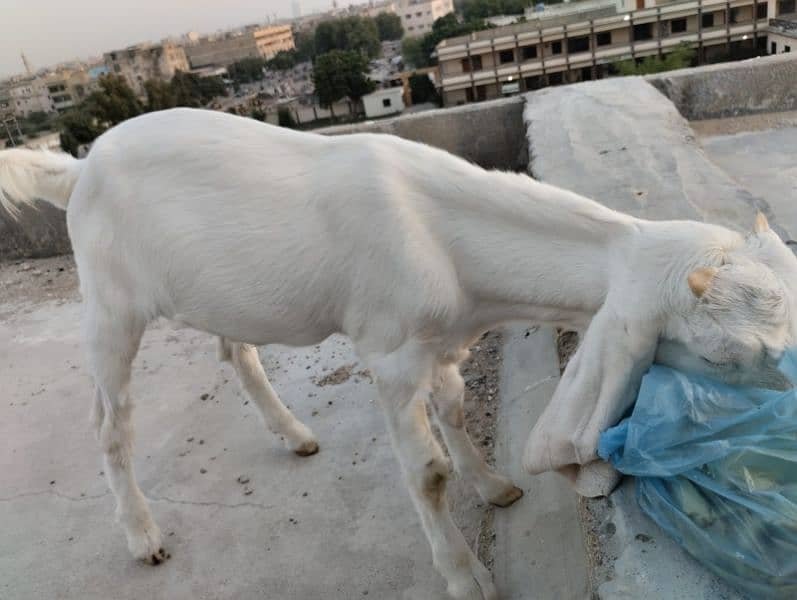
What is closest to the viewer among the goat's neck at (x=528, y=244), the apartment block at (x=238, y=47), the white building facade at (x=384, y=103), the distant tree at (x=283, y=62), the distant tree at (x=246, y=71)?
the goat's neck at (x=528, y=244)

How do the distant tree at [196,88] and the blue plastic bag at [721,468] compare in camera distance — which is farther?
the distant tree at [196,88]

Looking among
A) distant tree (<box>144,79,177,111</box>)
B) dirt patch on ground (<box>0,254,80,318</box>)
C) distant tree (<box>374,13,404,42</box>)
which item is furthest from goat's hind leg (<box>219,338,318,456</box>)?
distant tree (<box>374,13,404,42</box>)

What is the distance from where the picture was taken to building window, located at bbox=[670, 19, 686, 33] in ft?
96.7

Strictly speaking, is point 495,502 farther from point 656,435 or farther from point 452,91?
point 452,91

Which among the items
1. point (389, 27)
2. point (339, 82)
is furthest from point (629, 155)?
point (389, 27)

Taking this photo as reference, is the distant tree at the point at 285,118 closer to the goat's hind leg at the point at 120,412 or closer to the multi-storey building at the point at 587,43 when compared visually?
the multi-storey building at the point at 587,43

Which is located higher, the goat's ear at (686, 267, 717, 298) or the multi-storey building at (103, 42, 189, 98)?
the multi-storey building at (103, 42, 189, 98)

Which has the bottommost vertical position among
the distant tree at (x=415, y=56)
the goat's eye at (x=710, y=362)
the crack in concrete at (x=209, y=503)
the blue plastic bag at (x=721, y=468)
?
the distant tree at (x=415, y=56)

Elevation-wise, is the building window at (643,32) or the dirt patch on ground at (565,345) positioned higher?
the dirt patch on ground at (565,345)

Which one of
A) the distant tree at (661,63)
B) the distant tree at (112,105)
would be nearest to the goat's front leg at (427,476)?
the distant tree at (112,105)

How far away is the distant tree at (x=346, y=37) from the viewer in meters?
63.0

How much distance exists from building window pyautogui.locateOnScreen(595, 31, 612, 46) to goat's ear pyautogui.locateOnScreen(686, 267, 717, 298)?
32.4m

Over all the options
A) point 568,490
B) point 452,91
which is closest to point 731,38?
point 452,91

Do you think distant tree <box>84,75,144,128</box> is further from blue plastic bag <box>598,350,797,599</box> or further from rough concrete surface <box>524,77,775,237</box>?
blue plastic bag <box>598,350,797,599</box>
